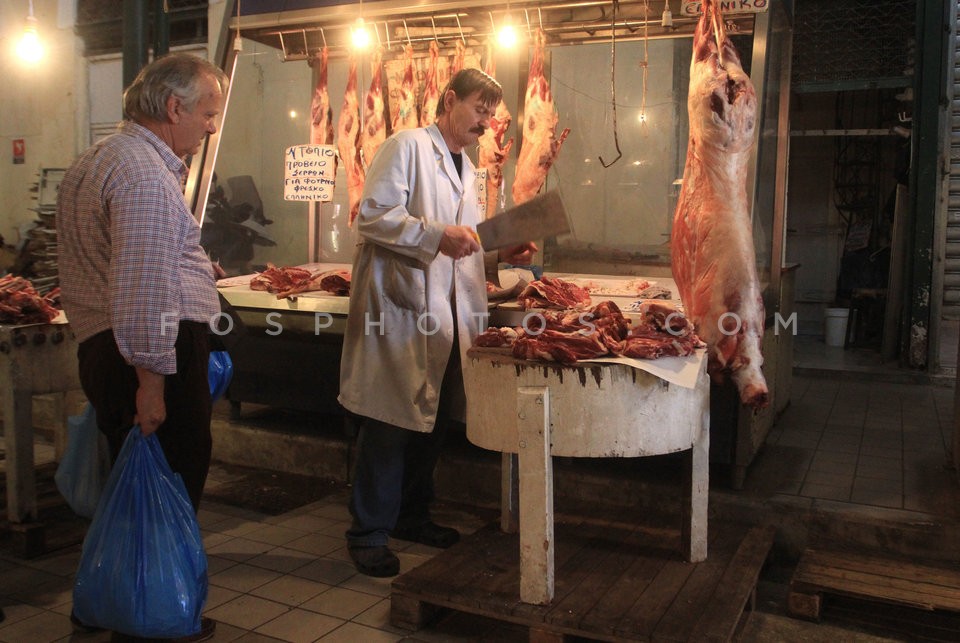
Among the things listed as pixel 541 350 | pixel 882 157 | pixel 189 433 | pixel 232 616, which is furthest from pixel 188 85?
pixel 882 157

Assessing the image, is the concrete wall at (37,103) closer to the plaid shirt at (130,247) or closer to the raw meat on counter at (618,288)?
the raw meat on counter at (618,288)

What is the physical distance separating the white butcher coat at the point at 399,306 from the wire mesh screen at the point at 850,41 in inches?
252

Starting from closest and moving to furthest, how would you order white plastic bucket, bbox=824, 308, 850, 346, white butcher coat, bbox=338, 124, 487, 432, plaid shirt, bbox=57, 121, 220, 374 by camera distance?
plaid shirt, bbox=57, 121, 220, 374 < white butcher coat, bbox=338, 124, 487, 432 < white plastic bucket, bbox=824, 308, 850, 346

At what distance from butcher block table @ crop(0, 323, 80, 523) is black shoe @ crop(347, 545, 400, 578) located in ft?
5.76

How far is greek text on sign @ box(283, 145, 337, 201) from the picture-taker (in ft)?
19.1

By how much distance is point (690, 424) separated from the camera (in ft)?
10.4

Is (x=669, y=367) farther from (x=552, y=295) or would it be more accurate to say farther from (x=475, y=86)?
(x=475, y=86)

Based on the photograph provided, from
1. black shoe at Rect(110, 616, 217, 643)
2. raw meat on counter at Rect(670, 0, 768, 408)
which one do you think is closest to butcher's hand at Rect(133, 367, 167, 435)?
black shoe at Rect(110, 616, 217, 643)

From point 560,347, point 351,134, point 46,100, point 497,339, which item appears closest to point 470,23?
point 351,134

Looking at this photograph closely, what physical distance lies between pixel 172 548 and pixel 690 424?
1.96m

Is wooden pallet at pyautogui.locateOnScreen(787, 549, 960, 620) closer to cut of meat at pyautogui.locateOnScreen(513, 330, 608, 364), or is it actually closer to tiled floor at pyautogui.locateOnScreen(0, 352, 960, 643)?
tiled floor at pyautogui.locateOnScreen(0, 352, 960, 643)

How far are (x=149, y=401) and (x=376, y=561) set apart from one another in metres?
1.50

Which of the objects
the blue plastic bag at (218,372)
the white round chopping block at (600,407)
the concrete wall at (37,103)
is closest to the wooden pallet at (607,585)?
the white round chopping block at (600,407)

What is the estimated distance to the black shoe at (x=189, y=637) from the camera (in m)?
3.03
